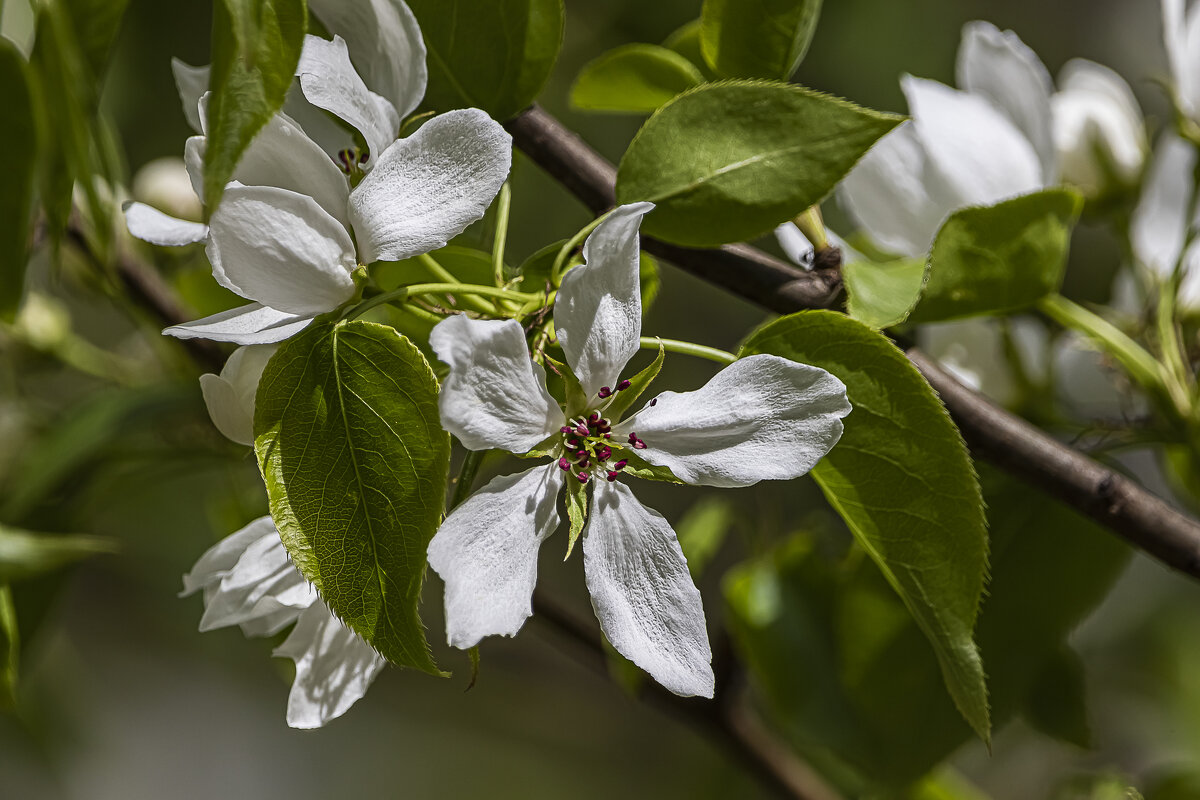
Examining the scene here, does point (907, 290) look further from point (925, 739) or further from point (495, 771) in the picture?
point (495, 771)

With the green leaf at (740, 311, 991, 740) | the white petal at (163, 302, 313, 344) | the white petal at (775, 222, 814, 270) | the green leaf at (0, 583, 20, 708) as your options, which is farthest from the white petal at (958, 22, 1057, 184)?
the green leaf at (0, 583, 20, 708)

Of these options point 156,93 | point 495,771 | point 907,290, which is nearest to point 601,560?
point 907,290

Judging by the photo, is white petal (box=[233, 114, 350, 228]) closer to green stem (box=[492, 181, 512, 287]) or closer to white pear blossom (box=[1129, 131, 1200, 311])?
green stem (box=[492, 181, 512, 287])

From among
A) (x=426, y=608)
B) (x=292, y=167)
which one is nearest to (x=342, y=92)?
(x=292, y=167)

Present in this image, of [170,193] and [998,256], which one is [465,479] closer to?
[998,256]

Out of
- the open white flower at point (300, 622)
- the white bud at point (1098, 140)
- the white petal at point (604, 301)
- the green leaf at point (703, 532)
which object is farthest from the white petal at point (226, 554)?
the white bud at point (1098, 140)

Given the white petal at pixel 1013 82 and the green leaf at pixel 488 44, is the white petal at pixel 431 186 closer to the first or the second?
the green leaf at pixel 488 44
